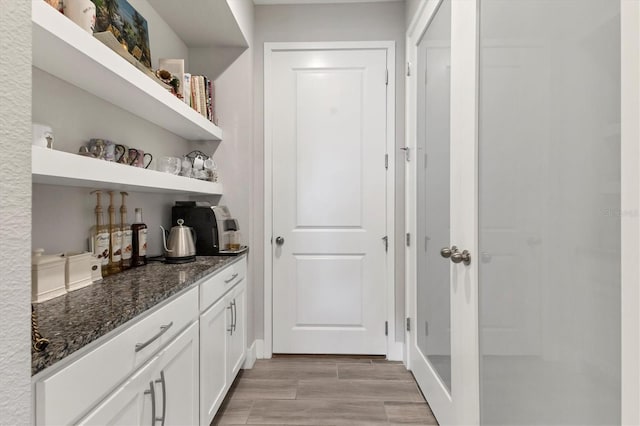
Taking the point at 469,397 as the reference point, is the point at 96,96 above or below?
above

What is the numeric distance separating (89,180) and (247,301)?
1.60 metres

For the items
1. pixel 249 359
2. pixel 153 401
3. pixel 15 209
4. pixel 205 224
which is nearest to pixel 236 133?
pixel 205 224

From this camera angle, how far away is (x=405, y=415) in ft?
6.77

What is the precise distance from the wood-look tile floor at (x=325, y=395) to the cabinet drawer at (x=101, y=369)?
1023mm

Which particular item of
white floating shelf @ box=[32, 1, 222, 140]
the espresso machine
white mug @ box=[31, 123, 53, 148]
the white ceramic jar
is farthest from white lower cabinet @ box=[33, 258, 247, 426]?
white floating shelf @ box=[32, 1, 222, 140]

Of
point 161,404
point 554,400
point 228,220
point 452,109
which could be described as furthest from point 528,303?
point 228,220

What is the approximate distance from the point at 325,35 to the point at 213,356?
7.91 ft

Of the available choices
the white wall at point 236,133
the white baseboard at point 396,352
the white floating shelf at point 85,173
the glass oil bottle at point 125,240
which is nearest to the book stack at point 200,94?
the white wall at point 236,133

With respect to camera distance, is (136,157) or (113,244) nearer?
(113,244)

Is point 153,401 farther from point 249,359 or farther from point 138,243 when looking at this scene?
point 249,359

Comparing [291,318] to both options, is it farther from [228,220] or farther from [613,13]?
[613,13]

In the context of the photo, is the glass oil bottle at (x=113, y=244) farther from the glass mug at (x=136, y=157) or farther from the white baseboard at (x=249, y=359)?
the white baseboard at (x=249, y=359)

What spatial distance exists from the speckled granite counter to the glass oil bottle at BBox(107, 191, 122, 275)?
0.06m

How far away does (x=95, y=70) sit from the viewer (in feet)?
4.35
